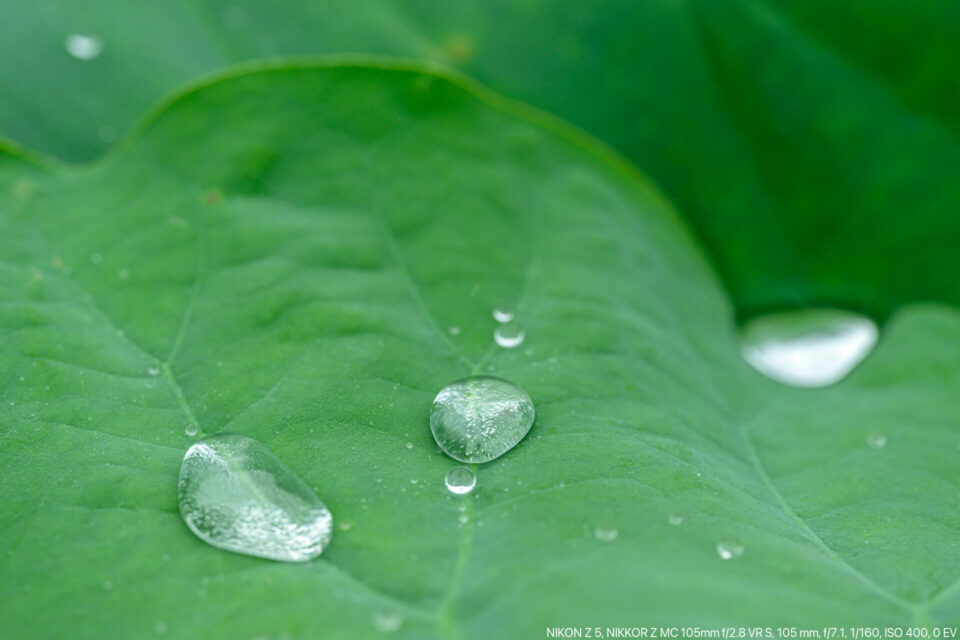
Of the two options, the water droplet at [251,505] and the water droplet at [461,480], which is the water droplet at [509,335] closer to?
the water droplet at [461,480]

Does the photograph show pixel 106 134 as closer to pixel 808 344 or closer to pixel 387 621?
pixel 387 621

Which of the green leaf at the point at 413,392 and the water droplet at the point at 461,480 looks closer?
the green leaf at the point at 413,392

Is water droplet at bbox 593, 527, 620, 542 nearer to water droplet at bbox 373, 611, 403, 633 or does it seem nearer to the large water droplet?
water droplet at bbox 373, 611, 403, 633

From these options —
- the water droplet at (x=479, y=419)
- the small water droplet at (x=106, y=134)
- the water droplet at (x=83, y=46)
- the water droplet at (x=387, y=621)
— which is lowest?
the water droplet at (x=387, y=621)

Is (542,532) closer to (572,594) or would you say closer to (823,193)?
(572,594)

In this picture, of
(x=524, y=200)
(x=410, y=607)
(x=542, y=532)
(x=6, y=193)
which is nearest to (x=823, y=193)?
(x=524, y=200)

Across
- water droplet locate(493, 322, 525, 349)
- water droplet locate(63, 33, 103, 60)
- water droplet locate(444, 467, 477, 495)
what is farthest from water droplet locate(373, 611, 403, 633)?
water droplet locate(63, 33, 103, 60)

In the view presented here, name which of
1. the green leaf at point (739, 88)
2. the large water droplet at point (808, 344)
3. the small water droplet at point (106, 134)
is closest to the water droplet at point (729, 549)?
the large water droplet at point (808, 344)
